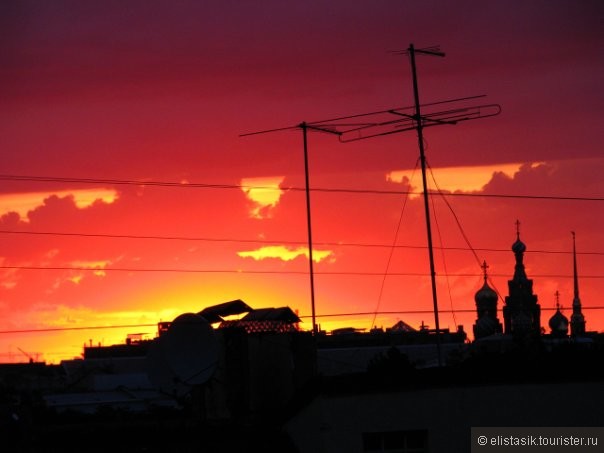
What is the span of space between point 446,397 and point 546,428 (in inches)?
120

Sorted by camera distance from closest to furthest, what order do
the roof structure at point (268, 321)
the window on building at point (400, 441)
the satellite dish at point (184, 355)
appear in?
the window on building at point (400, 441) → the satellite dish at point (184, 355) → the roof structure at point (268, 321)

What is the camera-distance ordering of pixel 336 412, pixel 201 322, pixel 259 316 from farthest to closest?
pixel 259 316
pixel 201 322
pixel 336 412

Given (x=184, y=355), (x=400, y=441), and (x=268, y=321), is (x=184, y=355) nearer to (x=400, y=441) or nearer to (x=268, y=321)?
(x=268, y=321)

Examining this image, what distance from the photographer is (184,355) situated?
51344mm

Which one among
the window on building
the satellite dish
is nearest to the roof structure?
the satellite dish

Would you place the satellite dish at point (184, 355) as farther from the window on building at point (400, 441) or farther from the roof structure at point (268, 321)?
the window on building at point (400, 441)

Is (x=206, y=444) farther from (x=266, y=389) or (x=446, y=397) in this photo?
(x=266, y=389)

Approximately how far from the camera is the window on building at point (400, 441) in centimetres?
3809

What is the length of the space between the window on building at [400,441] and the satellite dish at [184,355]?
13.4 meters

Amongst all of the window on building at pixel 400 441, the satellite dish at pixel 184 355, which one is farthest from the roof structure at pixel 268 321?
the window on building at pixel 400 441

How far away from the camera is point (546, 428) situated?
125ft

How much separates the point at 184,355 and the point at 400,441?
15.1 m

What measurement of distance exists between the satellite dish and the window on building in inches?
526

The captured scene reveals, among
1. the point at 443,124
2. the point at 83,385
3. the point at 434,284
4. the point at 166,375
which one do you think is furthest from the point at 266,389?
the point at 83,385
